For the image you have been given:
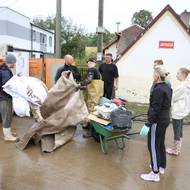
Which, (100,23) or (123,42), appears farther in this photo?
(123,42)

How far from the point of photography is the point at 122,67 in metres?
12.8

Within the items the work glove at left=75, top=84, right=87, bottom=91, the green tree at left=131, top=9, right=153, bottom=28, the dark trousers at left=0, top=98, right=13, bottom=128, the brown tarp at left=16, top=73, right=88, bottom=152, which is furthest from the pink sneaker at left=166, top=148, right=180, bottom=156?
the green tree at left=131, top=9, right=153, bottom=28

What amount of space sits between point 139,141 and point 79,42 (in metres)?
38.8

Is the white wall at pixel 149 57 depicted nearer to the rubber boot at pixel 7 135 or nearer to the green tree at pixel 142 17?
the rubber boot at pixel 7 135

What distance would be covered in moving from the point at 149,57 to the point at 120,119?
7.29m

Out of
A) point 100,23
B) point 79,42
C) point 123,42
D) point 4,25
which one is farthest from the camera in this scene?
point 79,42

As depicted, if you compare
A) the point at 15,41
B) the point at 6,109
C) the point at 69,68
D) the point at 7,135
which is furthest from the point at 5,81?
the point at 15,41

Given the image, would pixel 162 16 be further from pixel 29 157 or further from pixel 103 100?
pixel 29 157

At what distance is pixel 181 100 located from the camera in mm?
5738

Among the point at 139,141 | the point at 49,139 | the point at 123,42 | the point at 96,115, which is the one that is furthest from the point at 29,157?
the point at 123,42

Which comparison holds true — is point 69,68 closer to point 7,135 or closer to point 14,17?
point 7,135

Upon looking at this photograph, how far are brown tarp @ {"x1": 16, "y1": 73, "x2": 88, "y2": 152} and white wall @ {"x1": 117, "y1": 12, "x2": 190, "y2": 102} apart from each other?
21.4 ft

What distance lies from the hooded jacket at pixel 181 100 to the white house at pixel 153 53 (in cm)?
647

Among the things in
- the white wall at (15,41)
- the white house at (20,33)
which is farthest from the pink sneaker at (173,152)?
the white wall at (15,41)
